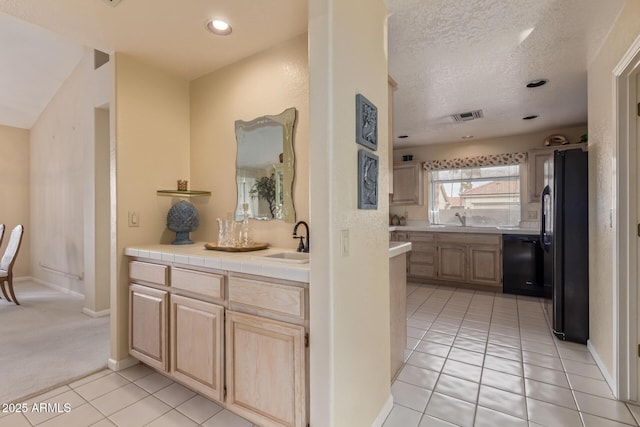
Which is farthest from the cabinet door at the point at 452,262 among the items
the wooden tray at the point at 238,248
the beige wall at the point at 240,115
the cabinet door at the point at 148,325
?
the cabinet door at the point at 148,325

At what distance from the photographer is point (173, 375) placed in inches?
77.2

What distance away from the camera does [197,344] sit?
5.96 ft

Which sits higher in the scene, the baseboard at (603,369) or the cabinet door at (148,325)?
the cabinet door at (148,325)

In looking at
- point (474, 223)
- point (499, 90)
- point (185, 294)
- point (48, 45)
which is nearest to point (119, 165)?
point (185, 294)

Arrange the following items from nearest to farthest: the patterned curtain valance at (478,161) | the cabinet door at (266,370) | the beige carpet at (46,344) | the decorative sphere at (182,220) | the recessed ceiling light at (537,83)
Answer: the cabinet door at (266,370)
the beige carpet at (46,344)
the decorative sphere at (182,220)
the recessed ceiling light at (537,83)
the patterned curtain valance at (478,161)

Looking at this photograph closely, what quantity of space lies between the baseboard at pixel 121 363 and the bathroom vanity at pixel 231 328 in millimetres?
230

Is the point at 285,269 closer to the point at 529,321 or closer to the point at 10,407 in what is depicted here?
the point at 10,407

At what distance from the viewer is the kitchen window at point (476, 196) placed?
16.2ft

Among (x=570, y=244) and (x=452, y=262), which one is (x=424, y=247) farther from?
(x=570, y=244)

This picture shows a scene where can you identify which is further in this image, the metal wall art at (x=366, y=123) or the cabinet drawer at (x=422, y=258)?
the cabinet drawer at (x=422, y=258)

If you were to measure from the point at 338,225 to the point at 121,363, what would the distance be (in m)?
2.16

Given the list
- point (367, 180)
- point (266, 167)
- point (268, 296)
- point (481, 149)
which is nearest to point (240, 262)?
point (268, 296)

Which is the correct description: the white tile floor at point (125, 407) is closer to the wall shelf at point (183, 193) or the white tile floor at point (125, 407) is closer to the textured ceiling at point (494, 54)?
the wall shelf at point (183, 193)

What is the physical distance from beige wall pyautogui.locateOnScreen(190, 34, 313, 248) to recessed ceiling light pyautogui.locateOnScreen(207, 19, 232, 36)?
1.06 feet
